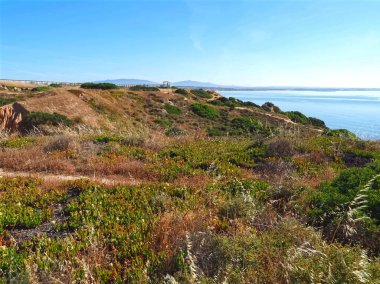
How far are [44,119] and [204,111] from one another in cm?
2183

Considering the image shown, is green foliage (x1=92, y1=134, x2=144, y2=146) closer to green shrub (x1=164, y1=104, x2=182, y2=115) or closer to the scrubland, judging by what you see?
the scrubland

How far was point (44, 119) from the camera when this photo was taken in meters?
23.2

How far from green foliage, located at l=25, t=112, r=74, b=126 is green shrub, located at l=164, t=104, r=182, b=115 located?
1695cm

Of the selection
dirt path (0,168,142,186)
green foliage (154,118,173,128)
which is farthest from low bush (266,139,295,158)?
green foliage (154,118,173,128)

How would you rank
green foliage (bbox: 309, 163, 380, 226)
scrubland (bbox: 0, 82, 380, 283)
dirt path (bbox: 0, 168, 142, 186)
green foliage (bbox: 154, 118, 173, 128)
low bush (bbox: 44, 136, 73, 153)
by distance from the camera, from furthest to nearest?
1. green foliage (bbox: 154, 118, 173, 128)
2. low bush (bbox: 44, 136, 73, 153)
3. dirt path (bbox: 0, 168, 142, 186)
4. green foliage (bbox: 309, 163, 380, 226)
5. scrubland (bbox: 0, 82, 380, 283)

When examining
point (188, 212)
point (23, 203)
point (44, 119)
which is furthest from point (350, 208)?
point (44, 119)

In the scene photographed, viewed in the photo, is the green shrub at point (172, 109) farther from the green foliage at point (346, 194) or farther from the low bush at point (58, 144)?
the green foliage at point (346, 194)

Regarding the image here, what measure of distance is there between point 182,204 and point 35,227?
254cm

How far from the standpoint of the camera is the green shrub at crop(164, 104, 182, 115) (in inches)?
1556

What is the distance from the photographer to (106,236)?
16.4 feet

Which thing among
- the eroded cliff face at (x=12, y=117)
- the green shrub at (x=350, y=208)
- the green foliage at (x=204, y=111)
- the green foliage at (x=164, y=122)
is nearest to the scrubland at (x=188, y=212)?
the green shrub at (x=350, y=208)

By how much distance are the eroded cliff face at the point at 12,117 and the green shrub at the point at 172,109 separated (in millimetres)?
17952

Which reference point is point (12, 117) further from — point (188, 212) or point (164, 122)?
point (188, 212)

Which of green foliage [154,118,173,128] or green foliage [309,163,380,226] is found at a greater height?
green foliage [309,163,380,226]
